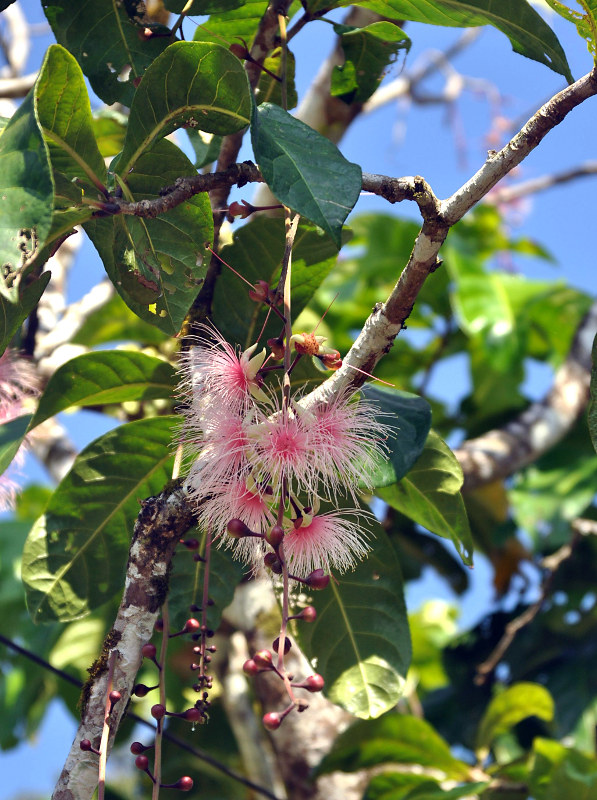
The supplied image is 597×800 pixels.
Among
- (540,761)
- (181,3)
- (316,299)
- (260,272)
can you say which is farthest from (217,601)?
(316,299)

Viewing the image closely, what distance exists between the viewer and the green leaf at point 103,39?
3.82ft

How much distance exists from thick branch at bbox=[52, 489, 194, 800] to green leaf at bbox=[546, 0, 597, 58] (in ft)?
2.27

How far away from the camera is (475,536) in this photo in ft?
8.55

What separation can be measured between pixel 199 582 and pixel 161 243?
0.57 m

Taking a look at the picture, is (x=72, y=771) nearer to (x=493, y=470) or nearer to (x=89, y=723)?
(x=89, y=723)

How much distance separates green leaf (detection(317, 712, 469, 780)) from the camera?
1607 mm

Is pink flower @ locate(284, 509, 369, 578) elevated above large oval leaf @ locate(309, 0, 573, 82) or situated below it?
below

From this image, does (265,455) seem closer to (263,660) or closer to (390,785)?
(263,660)

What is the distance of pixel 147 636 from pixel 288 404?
0.30m

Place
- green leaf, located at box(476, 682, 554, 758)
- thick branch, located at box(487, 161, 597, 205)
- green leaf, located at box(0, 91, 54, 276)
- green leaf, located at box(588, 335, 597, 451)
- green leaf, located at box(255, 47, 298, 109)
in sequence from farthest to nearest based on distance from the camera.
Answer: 1. thick branch, located at box(487, 161, 597, 205)
2. green leaf, located at box(476, 682, 554, 758)
3. green leaf, located at box(255, 47, 298, 109)
4. green leaf, located at box(588, 335, 597, 451)
5. green leaf, located at box(0, 91, 54, 276)

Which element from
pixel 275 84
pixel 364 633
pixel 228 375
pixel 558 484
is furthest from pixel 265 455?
pixel 558 484

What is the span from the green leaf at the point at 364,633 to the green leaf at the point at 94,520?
32 cm

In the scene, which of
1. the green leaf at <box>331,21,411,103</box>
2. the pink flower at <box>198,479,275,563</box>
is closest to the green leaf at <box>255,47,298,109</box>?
the green leaf at <box>331,21,411,103</box>

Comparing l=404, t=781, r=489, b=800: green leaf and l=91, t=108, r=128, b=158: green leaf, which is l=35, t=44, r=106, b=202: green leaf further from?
l=404, t=781, r=489, b=800: green leaf
